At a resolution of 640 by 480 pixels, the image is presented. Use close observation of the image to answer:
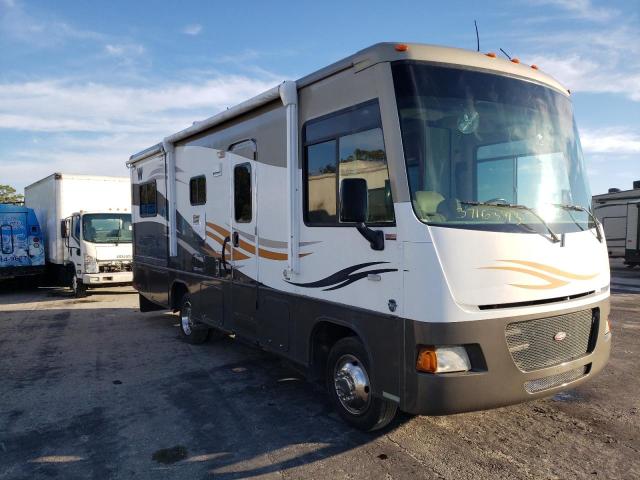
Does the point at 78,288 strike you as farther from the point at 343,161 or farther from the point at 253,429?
the point at 343,161

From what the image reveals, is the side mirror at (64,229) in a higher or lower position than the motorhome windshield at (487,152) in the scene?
lower

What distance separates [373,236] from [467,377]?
3.94 feet

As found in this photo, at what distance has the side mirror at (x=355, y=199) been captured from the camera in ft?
12.3

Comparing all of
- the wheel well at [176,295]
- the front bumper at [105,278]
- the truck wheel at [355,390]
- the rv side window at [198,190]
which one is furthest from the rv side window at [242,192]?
the front bumper at [105,278]

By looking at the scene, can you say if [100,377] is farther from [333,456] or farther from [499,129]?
[499,129]

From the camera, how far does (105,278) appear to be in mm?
13070

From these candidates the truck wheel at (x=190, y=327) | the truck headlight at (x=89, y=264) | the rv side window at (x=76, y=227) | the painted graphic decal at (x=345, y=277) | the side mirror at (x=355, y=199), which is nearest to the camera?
the side mirror at (x=355, y=199)

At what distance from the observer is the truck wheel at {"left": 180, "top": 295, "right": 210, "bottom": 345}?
761 centimetres

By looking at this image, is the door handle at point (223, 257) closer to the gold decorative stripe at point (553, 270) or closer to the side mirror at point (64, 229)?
the gold decorative stripe at point (553, 270)

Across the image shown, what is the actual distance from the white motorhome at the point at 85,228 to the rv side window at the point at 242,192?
8.41 meters

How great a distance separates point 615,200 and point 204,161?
19796 mm

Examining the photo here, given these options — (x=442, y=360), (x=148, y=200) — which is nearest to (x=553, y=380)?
A: (x=442, y=360)

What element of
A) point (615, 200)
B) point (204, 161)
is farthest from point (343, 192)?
point (615, 200)

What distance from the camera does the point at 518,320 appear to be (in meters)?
3.67
